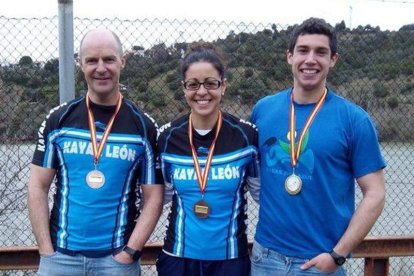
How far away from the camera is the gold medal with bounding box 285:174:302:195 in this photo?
354cm

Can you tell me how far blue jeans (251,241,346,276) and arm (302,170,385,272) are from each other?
0.28 ft

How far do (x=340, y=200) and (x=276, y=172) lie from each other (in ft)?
1.25

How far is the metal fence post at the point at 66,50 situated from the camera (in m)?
4.48

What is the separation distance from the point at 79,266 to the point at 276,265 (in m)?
1.12

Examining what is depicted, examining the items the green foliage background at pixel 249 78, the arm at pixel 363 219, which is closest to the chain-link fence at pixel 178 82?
the green foliage background at pixel 249 78

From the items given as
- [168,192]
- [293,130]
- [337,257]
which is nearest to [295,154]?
[293,130]

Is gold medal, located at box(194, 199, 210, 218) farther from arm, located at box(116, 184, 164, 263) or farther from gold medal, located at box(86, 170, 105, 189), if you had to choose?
gold medal, located at box(86, 170, 105, 189)

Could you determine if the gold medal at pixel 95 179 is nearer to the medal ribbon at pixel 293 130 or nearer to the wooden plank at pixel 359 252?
the medal ribbon at pixel 293 130

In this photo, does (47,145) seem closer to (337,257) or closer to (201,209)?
(201,209)

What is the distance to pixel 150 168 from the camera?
12.5 feet

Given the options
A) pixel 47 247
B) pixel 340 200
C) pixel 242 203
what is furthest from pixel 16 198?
pixel 340 200

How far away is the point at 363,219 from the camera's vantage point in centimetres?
349

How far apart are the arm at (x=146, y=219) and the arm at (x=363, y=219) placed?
3.18ft

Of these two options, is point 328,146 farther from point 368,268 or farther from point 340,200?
point 368,268
